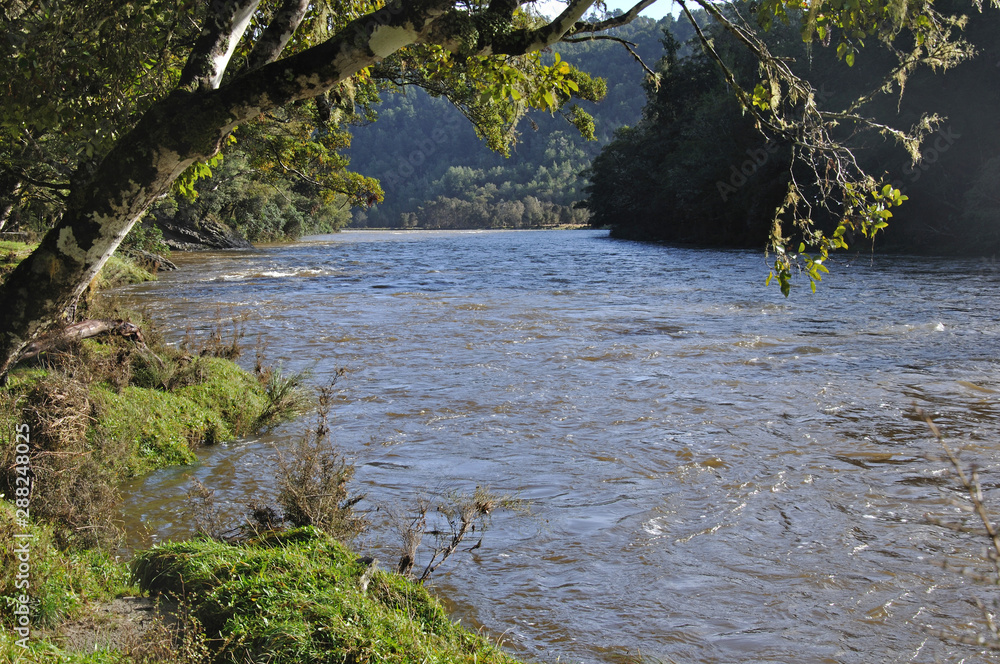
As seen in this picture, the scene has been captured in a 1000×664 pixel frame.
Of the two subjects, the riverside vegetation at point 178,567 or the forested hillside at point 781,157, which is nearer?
the riverside vegetation at point 178,567

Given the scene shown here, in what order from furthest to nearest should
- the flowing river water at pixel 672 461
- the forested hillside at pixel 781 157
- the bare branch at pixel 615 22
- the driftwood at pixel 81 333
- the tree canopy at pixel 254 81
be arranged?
1. the forested hillside at pixel 781 157
2. the driftwood at pixel 81 333
3. the flowing river water at pixel 672 461
4. the tree canopy at pixel 254 81
5. the bare branch at pixel 615 22

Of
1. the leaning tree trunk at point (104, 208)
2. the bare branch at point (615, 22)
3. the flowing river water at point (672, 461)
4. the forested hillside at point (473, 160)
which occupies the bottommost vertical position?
the flowing river water at point (672, 461)

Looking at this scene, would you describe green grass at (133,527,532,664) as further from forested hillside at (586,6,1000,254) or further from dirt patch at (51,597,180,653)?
forested hillside at (586,6,1000,254)

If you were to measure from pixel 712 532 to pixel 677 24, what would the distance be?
17256 cm

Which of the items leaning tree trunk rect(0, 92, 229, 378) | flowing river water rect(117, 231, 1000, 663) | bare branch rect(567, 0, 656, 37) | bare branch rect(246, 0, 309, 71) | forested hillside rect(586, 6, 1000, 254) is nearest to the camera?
bare branch rect(567, 0, 656, 37)

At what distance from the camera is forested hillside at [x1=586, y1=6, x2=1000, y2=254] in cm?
3156

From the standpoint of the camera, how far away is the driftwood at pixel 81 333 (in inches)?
282

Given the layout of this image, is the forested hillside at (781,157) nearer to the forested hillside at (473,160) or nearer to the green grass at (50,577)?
the green grass at (50,577)

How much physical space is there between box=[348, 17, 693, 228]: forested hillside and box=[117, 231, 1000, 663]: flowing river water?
11919 cm

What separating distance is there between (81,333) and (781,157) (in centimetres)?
3655

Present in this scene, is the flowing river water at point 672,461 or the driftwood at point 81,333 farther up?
the driftwood at point 81,333

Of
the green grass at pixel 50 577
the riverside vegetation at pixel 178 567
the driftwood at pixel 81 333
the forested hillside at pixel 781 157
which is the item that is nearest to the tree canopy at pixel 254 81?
the riverside vegetation at pixel 178 567

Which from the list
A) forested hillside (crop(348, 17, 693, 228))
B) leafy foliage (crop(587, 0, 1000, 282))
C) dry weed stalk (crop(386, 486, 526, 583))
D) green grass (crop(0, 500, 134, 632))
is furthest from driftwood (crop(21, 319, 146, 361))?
forested hillside (crop(348, 17, 693, 228))

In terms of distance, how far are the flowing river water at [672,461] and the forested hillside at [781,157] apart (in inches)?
367
